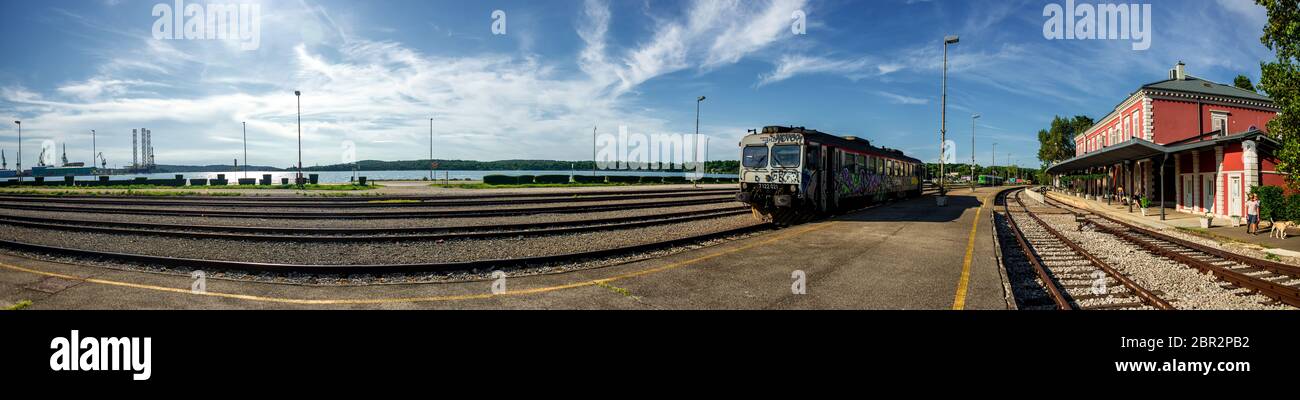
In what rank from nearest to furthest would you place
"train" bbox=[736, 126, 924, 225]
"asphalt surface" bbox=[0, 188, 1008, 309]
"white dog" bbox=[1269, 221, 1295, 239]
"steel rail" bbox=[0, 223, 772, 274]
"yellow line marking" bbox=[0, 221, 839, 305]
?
"asphalt surface" bbox=[0, 188, 1008, 309] < "yellow line marking" bbox=[0, 221, 839, 305] < "steel rail" bbox=[0, 223, 772, 274] < "white dog" bbox=[1269, 221, 1295, 239] < "train" bbox=[736, 126, 924, 225]

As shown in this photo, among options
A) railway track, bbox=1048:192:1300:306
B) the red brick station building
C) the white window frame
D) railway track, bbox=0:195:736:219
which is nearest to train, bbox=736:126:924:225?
railway track, bbox=0:195:736:219

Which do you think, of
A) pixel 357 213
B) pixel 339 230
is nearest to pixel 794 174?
pixel 339 230

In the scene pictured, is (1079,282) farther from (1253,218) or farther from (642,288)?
(1253,218)

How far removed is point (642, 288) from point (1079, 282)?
811 centimetres

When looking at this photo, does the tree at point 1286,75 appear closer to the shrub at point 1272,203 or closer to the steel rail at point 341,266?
the shrub at point 1272,203

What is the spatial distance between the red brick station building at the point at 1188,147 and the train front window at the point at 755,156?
15013 mm

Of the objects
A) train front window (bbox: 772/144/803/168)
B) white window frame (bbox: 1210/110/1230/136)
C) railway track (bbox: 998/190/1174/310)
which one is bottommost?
railway track (bbox: 998/190/1174/310)

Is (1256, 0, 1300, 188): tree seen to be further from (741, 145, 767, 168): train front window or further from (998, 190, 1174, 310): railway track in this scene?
(741, 145, 767, 168): train front window

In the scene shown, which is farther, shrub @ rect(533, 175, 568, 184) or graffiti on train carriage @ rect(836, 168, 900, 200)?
shrub @ rect(533, 175, 568, 184)

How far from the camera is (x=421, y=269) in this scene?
9.80 metres

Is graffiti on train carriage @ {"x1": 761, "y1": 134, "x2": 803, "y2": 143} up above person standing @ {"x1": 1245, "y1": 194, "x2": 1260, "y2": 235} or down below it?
above

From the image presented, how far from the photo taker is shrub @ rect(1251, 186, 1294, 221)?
56.2ft

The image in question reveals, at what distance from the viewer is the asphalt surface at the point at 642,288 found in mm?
7656

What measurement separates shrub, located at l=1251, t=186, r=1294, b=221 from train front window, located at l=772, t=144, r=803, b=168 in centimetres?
1569
